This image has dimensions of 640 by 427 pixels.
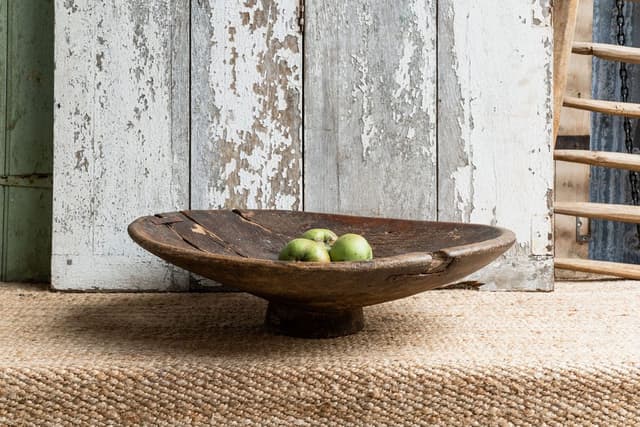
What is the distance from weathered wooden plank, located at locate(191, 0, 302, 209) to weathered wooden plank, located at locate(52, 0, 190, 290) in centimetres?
4

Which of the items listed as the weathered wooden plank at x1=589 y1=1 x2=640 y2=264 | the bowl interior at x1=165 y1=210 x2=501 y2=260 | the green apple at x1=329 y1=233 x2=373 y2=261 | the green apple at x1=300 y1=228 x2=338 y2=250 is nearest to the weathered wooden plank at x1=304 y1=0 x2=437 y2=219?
the bowl interior at x1=165 y1=210 x2=501 y2=260

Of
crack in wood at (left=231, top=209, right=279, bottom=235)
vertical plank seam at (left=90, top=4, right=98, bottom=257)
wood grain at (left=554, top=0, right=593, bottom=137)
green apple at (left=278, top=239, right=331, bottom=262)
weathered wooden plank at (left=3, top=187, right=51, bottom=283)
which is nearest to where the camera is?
green apple at (left=278, top=239, right=331, bottom=262)

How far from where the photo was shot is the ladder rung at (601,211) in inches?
63.5

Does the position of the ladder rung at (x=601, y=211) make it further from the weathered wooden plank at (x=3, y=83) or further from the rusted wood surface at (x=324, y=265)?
the weathered wooden plank at (x=3, y=83)

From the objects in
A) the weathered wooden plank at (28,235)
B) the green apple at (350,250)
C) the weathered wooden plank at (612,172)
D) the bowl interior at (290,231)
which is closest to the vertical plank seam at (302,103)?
the bowl interior at (290,231)

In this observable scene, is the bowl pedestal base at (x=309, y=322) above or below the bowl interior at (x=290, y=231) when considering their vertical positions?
below

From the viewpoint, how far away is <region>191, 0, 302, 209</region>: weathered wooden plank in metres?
1.50

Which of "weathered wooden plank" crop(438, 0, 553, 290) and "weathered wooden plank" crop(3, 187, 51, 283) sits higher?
"weathered wooden plank" crop(438, 0, 553, 290)

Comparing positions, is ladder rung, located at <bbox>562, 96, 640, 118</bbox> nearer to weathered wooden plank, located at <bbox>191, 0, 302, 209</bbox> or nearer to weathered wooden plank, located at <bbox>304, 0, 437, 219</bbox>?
weathered wooden plank, located at <bbox>304, 0, 437, 219</bbox>

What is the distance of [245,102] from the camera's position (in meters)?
1.50

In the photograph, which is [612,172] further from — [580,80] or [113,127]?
[113,127]

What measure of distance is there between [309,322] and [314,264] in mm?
251

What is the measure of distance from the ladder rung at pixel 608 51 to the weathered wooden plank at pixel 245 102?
732 mm

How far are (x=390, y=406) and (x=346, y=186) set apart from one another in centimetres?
67
